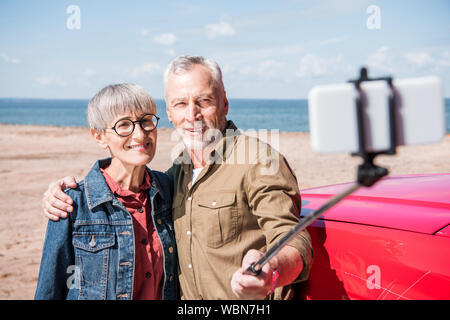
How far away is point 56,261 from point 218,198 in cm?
83

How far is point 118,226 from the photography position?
2201mm

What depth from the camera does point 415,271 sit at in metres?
1.68

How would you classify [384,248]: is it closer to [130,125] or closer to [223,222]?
[223,222]

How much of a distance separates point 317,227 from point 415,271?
0.63 meters

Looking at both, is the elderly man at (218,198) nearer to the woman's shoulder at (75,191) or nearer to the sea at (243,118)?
the woman's shoulder at (75,191)

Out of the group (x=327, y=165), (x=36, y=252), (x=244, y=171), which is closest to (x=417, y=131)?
(x=244, y=171)

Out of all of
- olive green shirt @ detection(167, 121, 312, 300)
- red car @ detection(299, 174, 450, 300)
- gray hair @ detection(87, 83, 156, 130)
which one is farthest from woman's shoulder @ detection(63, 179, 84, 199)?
red car @ detection(299, 174, 450, 300)

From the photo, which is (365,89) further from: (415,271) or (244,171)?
(244,171)

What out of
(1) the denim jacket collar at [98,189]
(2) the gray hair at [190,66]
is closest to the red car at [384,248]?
(1) the denim jacket collar at [98,189]

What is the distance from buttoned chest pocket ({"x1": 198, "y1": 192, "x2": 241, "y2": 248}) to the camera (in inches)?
83.1

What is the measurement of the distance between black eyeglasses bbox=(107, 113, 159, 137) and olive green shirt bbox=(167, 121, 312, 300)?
377 mm

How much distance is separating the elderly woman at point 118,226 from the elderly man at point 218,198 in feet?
0.31

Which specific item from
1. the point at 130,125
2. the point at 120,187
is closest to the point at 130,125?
the point at 130,125

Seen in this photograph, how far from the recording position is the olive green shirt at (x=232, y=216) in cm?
202
